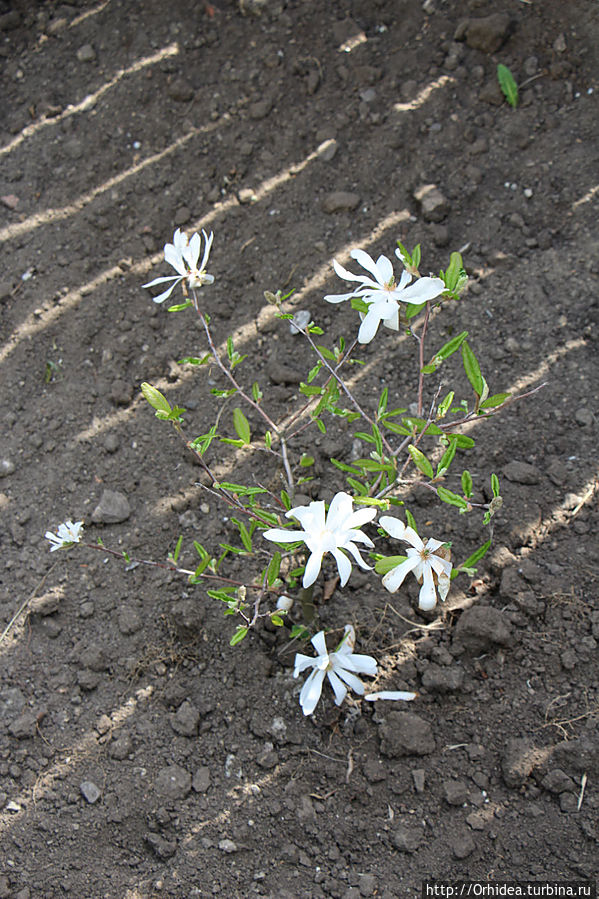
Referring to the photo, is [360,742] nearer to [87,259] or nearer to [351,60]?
[87,259]

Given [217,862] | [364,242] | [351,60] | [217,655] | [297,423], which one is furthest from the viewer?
[351,60]

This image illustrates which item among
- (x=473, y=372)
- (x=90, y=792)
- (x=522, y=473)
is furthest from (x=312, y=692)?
(x=522, y=473)

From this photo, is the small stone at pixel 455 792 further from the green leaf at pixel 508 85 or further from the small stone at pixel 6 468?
the green leaf at pixel 508 85

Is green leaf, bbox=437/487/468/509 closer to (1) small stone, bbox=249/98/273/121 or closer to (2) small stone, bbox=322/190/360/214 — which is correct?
(2) small stone, bbox=322/190/360/214

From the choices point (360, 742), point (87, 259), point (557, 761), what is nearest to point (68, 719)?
point (360, 742)

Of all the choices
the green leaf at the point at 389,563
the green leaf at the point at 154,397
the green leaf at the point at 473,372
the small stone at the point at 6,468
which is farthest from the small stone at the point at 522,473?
the small stone at the point at 6,468

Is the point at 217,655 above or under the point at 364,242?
under

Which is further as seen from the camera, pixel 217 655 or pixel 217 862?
pixel 217 655
